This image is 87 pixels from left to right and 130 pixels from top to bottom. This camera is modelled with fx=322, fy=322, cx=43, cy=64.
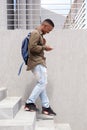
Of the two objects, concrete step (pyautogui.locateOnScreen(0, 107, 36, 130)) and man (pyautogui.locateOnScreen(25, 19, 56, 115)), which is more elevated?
man (pyautogui.locateOnScreen(25, 19, 56, 115))

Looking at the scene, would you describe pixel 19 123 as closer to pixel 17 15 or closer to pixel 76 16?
pixel 76 16

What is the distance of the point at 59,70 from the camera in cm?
602

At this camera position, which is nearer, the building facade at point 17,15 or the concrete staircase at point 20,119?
the concrete staircase at point 20,119

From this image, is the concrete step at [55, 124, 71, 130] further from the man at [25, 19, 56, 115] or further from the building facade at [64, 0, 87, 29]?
the building facade at [64, 0, 87, 29]

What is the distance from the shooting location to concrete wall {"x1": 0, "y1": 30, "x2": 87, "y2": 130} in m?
6.01

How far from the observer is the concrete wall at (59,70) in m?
6.01

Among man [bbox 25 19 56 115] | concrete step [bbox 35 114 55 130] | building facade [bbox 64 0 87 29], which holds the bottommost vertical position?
concrete step [bbox 35 114 55 130]

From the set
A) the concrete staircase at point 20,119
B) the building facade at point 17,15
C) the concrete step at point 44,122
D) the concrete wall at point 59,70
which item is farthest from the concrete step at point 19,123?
the building facade at point 17,15

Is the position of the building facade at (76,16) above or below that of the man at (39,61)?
above

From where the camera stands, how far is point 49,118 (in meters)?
5.32

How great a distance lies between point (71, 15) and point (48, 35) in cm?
207

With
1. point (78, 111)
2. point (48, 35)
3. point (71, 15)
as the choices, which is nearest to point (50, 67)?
point (48, 35)

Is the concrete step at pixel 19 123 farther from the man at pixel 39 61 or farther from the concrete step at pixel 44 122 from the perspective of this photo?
the man at pixel 39 61

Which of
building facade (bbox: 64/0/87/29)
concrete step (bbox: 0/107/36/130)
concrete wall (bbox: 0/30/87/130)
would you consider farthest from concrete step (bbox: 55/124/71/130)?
building facade (bbox: 64/0/87/29)
